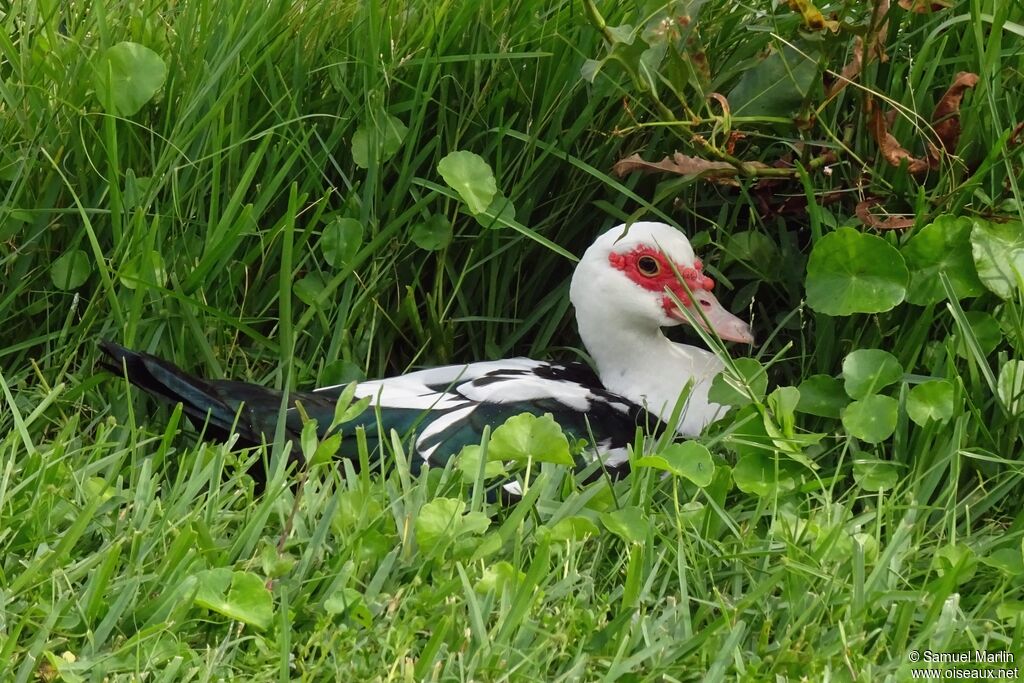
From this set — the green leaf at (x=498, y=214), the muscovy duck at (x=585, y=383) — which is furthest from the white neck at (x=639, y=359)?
the green leaf at (x=498, y=214)

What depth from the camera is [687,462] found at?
2.27m

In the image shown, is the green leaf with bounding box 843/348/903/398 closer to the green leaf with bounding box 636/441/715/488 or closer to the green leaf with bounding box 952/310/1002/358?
the green leaf with bounding box 952/310/1002/358

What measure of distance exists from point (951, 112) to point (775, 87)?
347 millimetres

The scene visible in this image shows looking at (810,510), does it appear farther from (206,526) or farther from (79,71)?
(79,71)

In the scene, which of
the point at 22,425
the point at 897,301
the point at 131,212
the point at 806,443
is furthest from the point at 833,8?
the point at 22,425

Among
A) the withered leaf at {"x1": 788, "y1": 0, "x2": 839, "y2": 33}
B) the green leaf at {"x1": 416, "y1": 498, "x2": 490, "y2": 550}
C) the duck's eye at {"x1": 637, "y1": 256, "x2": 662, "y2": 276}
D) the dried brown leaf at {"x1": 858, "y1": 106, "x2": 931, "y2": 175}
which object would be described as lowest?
the green leaf at {"x1": 416, "y1": 498, "x2": 490, "y2": 550}

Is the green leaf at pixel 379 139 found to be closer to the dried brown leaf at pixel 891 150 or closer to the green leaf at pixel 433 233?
the green leaf at pixel 433 233

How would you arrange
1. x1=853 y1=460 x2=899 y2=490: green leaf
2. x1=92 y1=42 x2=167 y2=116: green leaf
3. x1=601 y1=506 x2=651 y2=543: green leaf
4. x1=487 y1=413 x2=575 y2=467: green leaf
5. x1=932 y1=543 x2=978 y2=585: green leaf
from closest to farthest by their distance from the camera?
x1=932 y1=543 x2=978 y2=585: green leaf, x1=601 y1=506 x2=651 y2=543: green leaf, x1=487 y1=413 x2=575 y2=467: green leaf, x1=853 y1=460 x2=899 y2=490: green leaf, x1=92 y1=42 x2=167 y2=116: green leaf

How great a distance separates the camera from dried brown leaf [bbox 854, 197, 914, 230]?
263cm

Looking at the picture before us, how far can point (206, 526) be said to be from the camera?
2.09 meters

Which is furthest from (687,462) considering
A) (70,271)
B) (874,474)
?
(70,271)

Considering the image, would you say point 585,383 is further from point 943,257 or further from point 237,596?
point 237,596

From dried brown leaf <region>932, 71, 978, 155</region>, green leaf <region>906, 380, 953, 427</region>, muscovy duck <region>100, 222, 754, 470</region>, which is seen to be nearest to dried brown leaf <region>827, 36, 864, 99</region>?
dried brown leaf <region>932, 71, 978, 155</region>

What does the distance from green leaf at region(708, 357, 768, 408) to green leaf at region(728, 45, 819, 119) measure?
1.76ft
